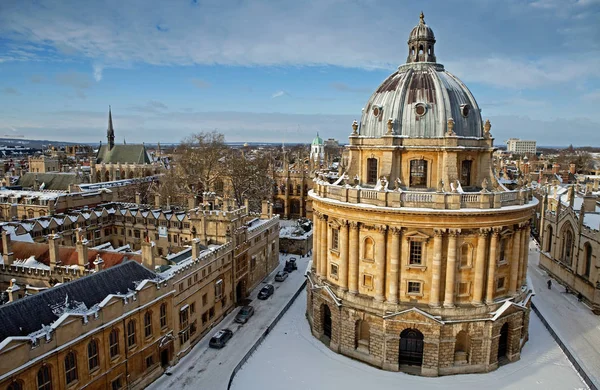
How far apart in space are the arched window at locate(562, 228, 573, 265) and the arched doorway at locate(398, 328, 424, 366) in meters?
27.6

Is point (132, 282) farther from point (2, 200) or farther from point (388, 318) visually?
point (2, 200)

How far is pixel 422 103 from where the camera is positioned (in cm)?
3238

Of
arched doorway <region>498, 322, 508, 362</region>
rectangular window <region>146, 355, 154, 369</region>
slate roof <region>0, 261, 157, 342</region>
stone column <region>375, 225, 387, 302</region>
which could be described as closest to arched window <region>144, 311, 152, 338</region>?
rectangular window <region>146, 355, 154, 369</region>

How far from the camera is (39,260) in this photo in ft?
116

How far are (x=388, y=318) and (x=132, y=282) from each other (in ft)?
59.0

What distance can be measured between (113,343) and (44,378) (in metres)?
4.69

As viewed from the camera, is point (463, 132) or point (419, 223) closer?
point (419, 223)

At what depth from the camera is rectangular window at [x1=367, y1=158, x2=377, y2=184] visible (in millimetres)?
34250

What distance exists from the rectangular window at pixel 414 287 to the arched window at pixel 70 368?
21814mm

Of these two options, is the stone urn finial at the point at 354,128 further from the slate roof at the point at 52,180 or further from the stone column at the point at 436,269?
the slate roof at the point at 52,180

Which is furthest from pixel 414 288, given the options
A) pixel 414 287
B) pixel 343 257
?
pixel 343 257

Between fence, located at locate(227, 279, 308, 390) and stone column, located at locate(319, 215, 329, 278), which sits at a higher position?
stone column, located at locate(319, 215, 329, 278)

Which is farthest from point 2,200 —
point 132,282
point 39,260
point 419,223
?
point 419,223

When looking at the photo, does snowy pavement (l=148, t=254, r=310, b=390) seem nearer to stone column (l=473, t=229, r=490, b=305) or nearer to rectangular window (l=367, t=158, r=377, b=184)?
rectangular window (l=367, t=158, r=377, b=184)
